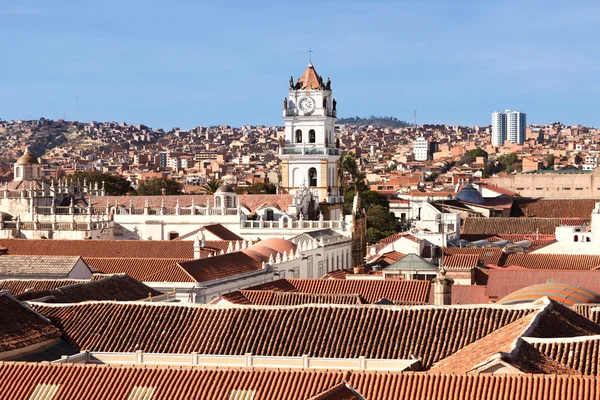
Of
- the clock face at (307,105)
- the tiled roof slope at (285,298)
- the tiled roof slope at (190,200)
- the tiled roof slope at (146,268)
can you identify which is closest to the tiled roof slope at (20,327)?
the tiled roof slope at (285,298)

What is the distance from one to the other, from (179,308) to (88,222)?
40571 millimetres

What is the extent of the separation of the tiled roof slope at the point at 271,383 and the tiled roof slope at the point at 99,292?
893cm

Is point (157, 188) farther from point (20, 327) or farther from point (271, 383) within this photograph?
point (271, 383)

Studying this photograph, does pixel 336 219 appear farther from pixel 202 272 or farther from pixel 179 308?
pixel 179 308

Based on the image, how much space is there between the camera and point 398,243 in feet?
177

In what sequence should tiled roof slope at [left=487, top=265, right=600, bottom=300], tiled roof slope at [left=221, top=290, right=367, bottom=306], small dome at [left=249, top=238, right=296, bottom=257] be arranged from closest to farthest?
tiled roof slope at [left=221, top=290, right=367, bottom=306] → tiled roof slope at [left=487, top=265, right=600, bottom=300] → small dome at [left=249, top=238, right=296, bottom=257]

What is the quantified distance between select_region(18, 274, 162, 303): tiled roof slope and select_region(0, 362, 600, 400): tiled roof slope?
893cm

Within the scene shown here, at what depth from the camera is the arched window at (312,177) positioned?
74.2 metres

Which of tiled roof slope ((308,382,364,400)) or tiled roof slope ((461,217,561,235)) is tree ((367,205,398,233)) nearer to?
tiled roof slope ((461,217,561,235))

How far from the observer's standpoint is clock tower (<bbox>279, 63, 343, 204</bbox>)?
7394 cm

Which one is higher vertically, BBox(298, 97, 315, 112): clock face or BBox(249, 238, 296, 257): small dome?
BBox(298, 97, 315, 112): clock face

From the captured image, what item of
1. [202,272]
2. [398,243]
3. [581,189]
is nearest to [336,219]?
[398,243]

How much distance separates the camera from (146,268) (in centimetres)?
4456

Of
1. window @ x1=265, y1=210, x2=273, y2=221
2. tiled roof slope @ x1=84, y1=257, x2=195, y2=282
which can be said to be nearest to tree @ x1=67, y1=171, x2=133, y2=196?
window @ x1=265, y1=210, x2=273, y2=221
